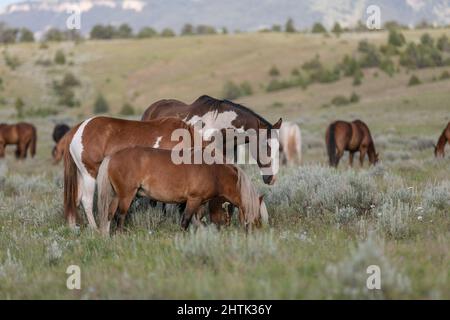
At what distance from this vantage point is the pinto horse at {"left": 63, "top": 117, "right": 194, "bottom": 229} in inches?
310

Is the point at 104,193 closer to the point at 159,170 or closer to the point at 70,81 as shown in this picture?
the point at 159,170

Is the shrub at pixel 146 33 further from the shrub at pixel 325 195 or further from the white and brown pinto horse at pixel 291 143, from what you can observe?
the shrub at pixel 325 195

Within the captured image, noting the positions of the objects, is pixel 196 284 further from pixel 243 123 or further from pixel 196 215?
pixel 243 123

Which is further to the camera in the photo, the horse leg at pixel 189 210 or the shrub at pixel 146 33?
the shrub at pixel 146 33

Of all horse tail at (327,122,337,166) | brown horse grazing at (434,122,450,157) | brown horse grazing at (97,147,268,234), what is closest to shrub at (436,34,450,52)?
brown horse grazing at (434,122,450,157)

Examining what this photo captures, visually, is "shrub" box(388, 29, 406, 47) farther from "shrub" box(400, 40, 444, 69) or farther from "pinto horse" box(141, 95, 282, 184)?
"pinto horse" box(141, 95, 282, 184)

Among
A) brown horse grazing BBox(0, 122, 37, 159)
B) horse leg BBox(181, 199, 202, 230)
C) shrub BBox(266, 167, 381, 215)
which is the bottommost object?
horse leg BBox(181, 199, 202, 230)

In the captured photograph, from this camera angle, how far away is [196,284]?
13.4 ft

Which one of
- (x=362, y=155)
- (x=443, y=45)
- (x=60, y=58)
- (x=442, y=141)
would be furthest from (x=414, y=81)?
(x=60, y=58)

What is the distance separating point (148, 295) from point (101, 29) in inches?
3900

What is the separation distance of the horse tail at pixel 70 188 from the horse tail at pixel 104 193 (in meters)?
0.99

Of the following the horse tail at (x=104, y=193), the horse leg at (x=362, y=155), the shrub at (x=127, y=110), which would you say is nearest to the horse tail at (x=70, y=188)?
the horse tail at (x=104, y=193)

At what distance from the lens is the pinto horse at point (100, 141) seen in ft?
25.8
